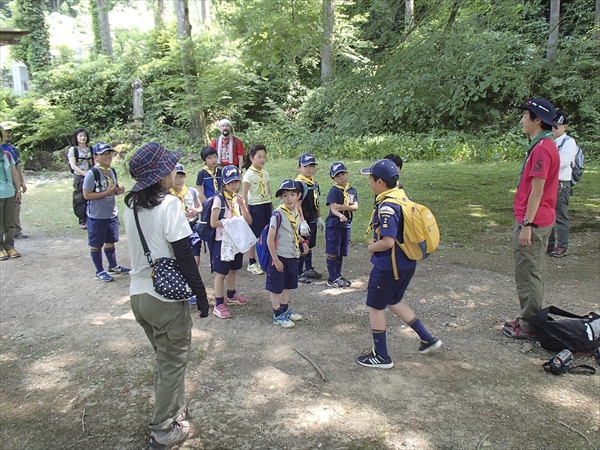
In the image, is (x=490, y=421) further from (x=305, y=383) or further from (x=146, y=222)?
(x=146, y=222)

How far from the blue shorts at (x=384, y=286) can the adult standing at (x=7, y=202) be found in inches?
240

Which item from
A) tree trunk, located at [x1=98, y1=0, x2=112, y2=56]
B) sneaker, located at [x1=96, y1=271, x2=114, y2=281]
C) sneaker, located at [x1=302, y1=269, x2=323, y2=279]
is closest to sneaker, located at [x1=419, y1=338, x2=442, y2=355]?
sneaker, located at [x1=302, y1=269, x2=323, y2=279]

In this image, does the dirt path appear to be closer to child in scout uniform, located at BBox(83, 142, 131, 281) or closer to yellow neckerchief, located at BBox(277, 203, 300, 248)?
child in scout uniform, located at BBox(83, 142, 131, 281)

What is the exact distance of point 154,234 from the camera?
2.66 meters

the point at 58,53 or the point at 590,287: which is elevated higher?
the point at 58,53

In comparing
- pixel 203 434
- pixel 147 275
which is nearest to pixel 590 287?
pixel 203 434

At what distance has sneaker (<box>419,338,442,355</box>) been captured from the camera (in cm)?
380

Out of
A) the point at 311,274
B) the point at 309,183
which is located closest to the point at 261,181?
the point at 309,183

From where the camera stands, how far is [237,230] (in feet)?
15.1

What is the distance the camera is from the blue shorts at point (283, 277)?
4.30 meters

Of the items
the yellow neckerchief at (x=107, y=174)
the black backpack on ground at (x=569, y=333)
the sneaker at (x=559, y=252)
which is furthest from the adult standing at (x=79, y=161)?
the sneaker at (x=559, y=252)

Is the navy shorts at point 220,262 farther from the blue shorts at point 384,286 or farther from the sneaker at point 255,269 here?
the blue shorts at point 384,286

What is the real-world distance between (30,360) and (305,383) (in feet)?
8.29

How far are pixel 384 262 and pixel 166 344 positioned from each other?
1.73 m
